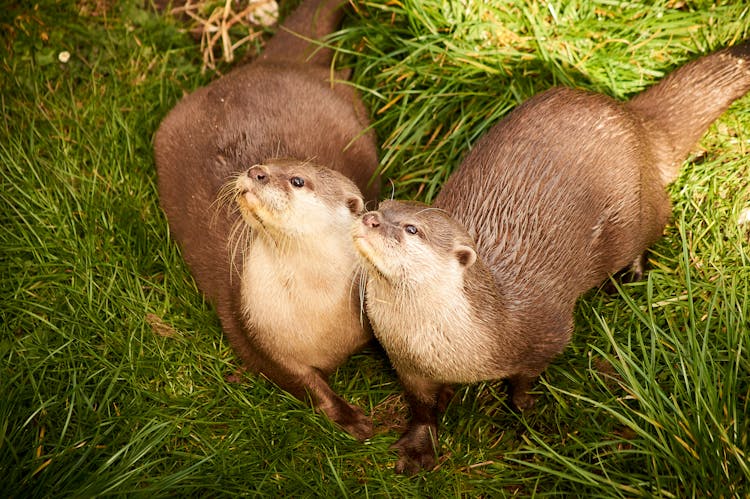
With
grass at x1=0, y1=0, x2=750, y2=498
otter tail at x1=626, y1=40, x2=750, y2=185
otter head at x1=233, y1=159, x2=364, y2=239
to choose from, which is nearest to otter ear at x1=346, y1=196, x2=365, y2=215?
otter head at x1=233, y1=159, x2=364, y2=239

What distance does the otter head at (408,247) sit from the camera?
2.14 metres

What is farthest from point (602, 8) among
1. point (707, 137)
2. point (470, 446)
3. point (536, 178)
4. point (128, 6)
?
point (128, 6)

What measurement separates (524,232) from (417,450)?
86 cm

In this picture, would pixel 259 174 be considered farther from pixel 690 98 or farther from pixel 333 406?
pixel 690 98

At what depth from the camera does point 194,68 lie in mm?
3664

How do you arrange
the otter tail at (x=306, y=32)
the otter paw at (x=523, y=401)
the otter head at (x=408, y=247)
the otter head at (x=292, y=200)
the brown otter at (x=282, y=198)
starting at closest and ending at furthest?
the otter head at (x=408, y=247)
the otter head at (x=292, y=200)
the brown otter at (x=282, y=198)
the otter paw at (x=523, y=401)
the otter tail at (x=306, y=32)

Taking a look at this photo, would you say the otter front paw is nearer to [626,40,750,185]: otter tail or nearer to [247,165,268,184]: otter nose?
[247,165,268,184]: otter nose

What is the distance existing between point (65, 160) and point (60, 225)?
363mm

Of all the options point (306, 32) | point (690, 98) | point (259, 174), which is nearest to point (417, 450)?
point (259, 174)

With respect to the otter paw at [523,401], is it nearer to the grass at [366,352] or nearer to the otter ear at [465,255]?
the grass at [366,352]

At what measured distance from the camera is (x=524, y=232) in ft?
8.23

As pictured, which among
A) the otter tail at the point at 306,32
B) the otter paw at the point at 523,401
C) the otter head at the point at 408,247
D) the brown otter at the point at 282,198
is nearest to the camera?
the otter head at the point at 408,247

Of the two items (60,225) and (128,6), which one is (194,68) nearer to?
(128,6)

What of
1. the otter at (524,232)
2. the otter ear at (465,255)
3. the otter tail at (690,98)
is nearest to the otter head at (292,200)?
the otter at (524,232)
